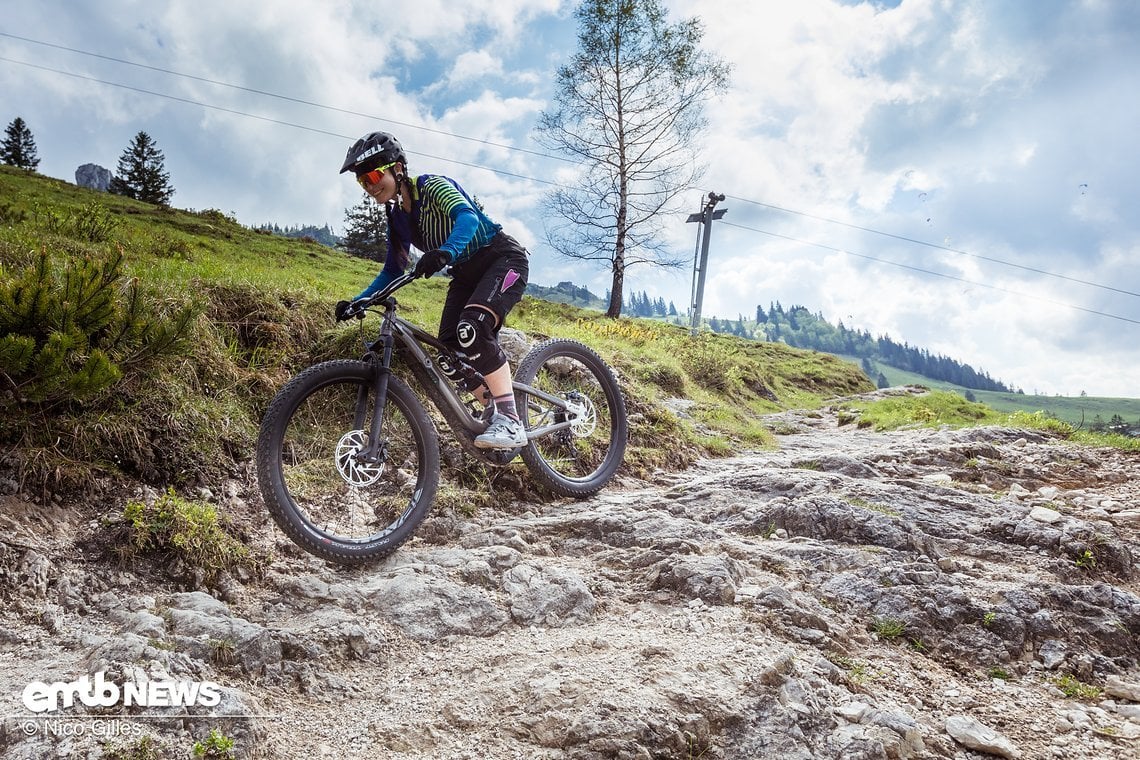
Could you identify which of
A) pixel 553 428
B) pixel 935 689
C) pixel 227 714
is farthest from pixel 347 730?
pixel 553 428

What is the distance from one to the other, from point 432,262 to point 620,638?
9.38 ft

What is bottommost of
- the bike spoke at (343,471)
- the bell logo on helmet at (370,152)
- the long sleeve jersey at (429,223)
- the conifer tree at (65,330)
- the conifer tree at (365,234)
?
the bike spoke at (343,471)

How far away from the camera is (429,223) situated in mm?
4961

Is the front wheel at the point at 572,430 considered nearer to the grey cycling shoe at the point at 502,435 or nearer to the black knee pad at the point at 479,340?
the grey cycling shoe at the point at 502,435

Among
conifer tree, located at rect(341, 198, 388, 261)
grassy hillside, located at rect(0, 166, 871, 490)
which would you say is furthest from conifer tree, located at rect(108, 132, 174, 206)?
grassy hillside, located at rect(0, 166, 871, 490)

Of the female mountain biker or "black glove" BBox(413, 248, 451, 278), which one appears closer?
"black glove" BBox(413, 248, 451, 278)

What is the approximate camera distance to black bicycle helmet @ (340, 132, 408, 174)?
461 centimetres

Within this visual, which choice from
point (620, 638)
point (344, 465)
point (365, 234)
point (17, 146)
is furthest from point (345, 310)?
point (17, 146)

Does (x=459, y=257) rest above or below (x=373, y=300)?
above

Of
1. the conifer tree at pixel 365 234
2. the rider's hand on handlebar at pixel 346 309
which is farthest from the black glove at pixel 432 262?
the conifer tree at pixel 365 234

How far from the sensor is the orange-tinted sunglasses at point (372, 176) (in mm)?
4695

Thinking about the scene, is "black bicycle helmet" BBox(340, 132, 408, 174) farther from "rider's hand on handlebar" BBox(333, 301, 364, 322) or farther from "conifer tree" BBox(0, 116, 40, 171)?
"conifer tree" BBox(0, 116, 40, 171)

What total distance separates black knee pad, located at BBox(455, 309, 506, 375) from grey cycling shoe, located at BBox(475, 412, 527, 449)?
1.49 ft

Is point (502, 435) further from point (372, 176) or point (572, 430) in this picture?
point (372, 176)
